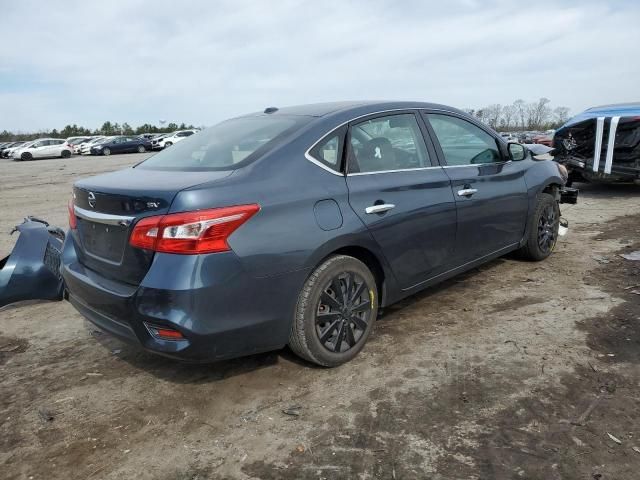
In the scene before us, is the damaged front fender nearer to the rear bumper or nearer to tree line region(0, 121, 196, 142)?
the rear bumper

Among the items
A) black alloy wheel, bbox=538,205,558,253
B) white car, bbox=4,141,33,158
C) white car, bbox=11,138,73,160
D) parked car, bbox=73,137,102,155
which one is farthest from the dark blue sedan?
parked car, bbox=73,137,102,155

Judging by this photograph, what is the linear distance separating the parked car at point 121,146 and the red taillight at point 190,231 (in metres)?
41.3

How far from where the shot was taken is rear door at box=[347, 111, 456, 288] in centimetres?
335

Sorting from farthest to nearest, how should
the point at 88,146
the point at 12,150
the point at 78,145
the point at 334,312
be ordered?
1. the point at 78,145
2. the point at 88,146
3. the point at 12,150
4. the point at 334,312

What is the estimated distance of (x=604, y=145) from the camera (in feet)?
30.0

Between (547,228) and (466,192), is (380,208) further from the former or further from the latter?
(547,228)

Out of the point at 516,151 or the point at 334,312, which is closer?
the point at 334,312

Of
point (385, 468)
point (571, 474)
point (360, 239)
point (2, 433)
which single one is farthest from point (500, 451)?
point (2, 433)

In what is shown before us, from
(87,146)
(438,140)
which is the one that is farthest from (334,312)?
(87,146)

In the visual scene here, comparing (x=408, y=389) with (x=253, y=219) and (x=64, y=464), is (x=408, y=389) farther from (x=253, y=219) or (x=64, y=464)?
(x=64, y=464)

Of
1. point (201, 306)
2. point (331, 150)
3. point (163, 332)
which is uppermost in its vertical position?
point (331, 150)

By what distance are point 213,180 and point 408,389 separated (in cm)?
163

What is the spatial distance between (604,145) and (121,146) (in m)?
Answer: 38.1

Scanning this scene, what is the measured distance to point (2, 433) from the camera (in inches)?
111
